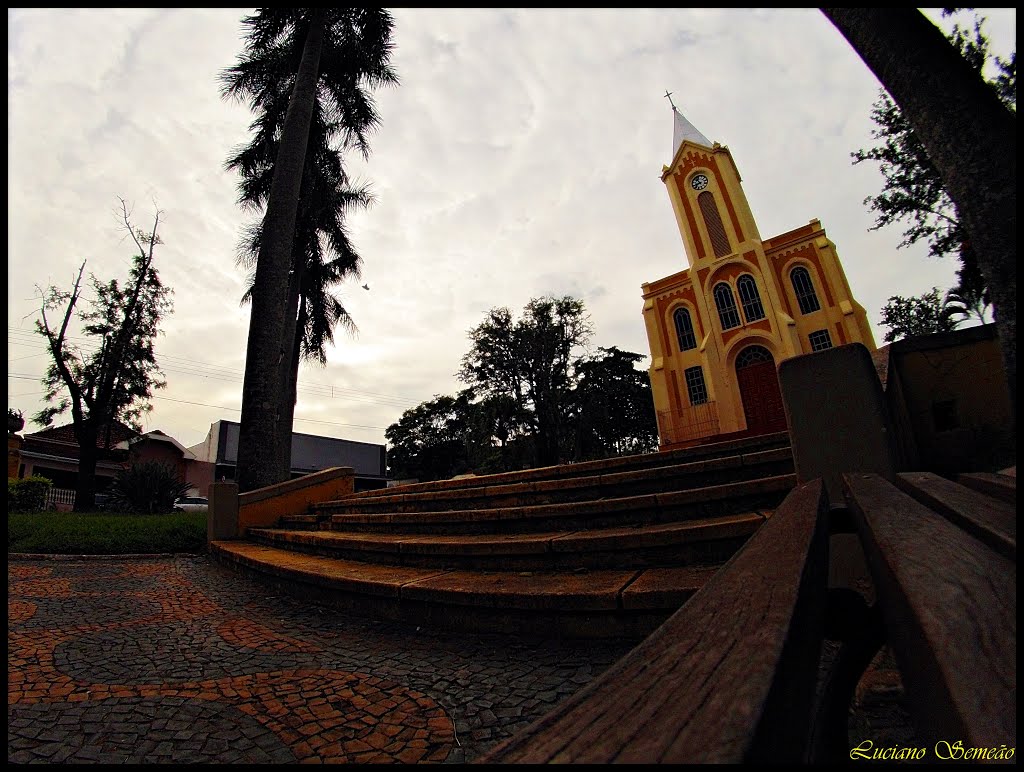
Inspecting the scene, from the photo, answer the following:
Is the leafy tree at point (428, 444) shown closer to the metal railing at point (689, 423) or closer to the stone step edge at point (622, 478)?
the metal railing at point (689, 423)

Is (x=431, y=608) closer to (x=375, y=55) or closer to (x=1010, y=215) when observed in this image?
(x=1010, y=215)

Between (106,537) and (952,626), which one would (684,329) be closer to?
(106,537)

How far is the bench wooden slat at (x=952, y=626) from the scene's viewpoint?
40 centimetres

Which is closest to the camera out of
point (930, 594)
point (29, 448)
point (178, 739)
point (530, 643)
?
point (930, 594)

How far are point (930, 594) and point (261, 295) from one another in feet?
29.9

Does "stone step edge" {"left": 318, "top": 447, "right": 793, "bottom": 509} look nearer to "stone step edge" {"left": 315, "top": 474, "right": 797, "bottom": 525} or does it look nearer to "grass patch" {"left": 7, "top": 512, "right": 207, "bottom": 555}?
"stone step edge" {"left": 315, "top": 474, "right": 797, "bottom": 525}

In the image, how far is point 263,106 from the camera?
42.0 feet

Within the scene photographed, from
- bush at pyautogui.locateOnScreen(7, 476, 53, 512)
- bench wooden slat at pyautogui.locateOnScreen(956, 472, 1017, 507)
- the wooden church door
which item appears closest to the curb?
bench wooden slat at pyautogui.locateOnScreen(956, 472, 1017, 507)

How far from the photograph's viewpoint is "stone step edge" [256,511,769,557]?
112 inches

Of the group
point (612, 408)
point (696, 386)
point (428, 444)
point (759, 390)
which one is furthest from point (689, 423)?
point (428, 444)

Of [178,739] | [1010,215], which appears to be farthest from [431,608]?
[1010,215]

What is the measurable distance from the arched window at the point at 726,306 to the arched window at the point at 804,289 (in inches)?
98.0

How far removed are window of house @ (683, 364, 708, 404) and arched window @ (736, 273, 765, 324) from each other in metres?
2.97

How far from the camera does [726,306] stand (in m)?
19.8
